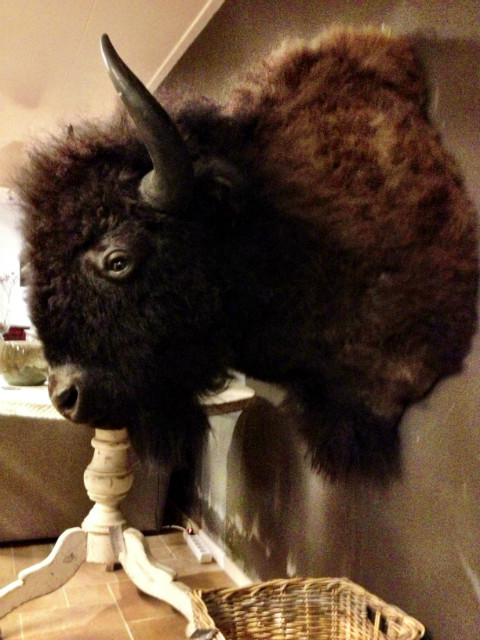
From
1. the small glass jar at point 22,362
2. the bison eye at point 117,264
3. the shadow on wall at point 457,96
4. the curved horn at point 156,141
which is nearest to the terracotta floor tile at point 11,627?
the small glass jar at point 22,362

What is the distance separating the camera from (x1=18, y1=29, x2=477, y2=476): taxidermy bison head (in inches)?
32.1

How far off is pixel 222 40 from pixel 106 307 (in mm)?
1356

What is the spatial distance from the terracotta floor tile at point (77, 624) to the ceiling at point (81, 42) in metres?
1.31

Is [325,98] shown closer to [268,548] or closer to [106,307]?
[106,307]

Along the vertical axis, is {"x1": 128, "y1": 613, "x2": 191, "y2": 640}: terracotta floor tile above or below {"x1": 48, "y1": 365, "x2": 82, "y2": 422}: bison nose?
below

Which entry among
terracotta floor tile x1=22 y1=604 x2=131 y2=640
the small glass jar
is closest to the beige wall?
terracotta floor tile x1=22 y1=604 x2=131 y2=640

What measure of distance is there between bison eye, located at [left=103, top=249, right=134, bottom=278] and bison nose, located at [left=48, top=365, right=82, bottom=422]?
0.52 feet

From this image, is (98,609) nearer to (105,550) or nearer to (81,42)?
(105,550)

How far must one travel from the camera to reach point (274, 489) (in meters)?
1.45

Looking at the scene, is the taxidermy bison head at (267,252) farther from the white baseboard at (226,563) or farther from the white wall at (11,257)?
the white baseboard at (226,563)

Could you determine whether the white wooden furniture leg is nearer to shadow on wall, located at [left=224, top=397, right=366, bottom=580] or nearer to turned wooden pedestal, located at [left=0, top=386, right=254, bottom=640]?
turned wooden pedestal, located at [left=0, top=386, right=254, bottom=640]

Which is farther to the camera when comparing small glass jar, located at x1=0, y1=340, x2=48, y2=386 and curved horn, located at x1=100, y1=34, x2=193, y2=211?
small glass jar, located at x1=0, y1=340, x2=48, y2=386

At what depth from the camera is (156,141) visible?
739mm

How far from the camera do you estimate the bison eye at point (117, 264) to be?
31.6 inches
